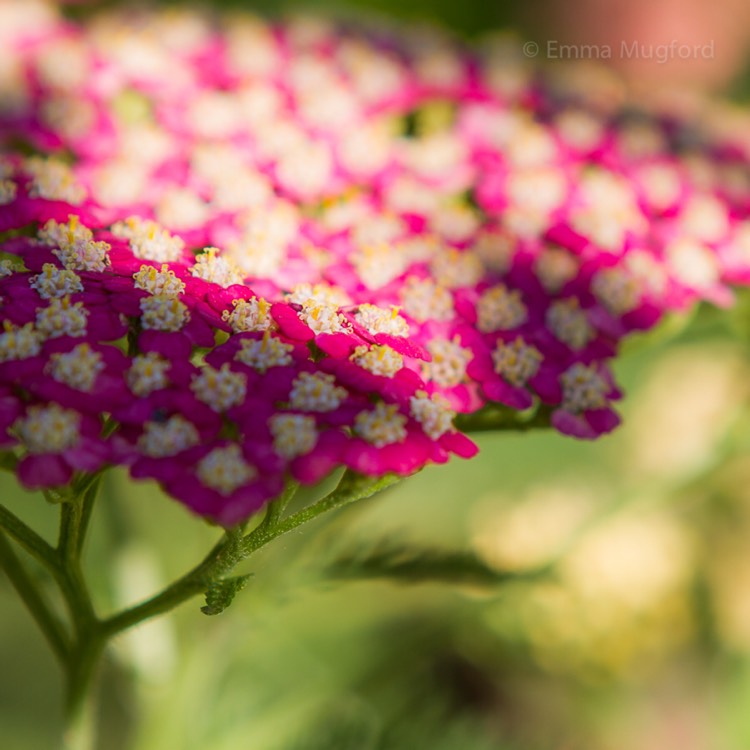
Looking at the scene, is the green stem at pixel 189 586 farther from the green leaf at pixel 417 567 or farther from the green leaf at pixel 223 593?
the green leaf at pixel 417 567

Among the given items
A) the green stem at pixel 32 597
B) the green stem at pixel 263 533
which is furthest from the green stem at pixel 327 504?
the green stem at pixel 32 597

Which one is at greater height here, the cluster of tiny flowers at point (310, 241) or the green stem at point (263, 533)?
the cluster of tiny flowers at point (310, 241)

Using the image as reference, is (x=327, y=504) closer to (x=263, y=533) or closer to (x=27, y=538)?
(x=263, y=533)

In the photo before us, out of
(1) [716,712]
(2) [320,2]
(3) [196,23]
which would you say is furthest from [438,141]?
(2) [320,2]

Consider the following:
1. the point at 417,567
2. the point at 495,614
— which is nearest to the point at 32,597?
the point at 417,567

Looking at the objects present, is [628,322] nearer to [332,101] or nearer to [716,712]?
[332,101]

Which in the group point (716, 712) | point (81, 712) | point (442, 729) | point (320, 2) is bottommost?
point (716, 712)
